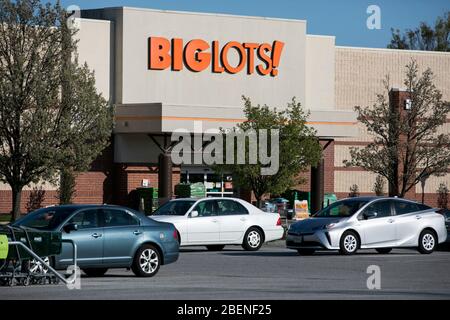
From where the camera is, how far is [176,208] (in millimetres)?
29734

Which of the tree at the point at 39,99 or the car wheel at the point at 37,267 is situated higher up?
the tree at the point at 39,99

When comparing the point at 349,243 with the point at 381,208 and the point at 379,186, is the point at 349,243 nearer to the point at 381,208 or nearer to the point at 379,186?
the point at 381,208

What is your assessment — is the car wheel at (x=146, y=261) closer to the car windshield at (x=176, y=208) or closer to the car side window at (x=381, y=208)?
the car windshield at (x=176, y=208)

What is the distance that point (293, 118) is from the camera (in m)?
40.4

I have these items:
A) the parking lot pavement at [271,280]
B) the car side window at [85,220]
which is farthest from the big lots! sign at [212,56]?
the car side window at [85,220]

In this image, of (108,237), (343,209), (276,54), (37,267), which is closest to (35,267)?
(37,267)

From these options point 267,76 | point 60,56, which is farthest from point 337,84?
point 60,56

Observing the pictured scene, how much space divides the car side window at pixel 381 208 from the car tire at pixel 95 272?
29.2 ft

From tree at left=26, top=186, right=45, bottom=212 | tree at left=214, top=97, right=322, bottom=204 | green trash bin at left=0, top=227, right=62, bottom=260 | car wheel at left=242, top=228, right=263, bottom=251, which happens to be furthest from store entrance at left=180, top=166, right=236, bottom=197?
green trash bin at left=0, top=227, right=62, bottom=260

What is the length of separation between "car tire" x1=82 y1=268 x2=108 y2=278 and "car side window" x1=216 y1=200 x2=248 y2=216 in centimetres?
820

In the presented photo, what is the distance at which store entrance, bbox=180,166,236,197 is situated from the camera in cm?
5234

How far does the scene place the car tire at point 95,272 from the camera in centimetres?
2166
